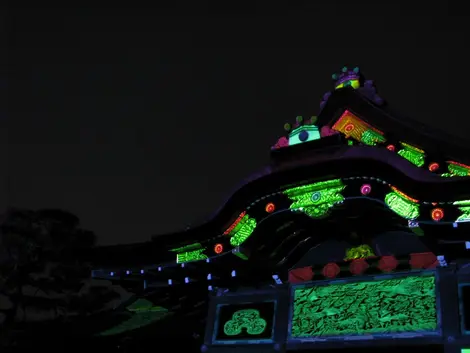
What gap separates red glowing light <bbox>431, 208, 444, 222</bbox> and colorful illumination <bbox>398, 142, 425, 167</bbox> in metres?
3.60

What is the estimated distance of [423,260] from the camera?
7984mm

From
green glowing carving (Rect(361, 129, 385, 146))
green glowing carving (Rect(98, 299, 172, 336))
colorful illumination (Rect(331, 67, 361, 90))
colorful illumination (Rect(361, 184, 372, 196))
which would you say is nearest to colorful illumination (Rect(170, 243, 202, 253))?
green glowing carving (Rect(98, 299, 172, 336))

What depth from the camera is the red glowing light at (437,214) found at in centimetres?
694

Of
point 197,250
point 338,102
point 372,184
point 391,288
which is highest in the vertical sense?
point 338,102

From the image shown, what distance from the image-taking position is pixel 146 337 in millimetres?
10336

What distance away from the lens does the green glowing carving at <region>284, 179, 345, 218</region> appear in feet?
25.9

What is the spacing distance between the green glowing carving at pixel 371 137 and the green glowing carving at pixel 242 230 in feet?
12.8

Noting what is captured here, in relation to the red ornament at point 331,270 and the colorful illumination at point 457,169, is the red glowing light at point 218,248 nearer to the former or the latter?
the red ornament at point 331,270

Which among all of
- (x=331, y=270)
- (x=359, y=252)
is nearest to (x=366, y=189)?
(x=359, y=252)

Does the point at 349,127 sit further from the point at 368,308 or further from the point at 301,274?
the point at 368,308

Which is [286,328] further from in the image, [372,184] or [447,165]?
[447,165]

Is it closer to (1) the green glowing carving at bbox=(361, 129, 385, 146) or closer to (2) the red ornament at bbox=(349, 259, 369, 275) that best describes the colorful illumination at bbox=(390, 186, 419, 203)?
(2) the red ornament at bbox=(349, 259, 369, 275)

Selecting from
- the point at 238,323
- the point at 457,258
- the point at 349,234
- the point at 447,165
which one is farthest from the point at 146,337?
the point at 447,165

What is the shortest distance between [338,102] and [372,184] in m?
4.51
